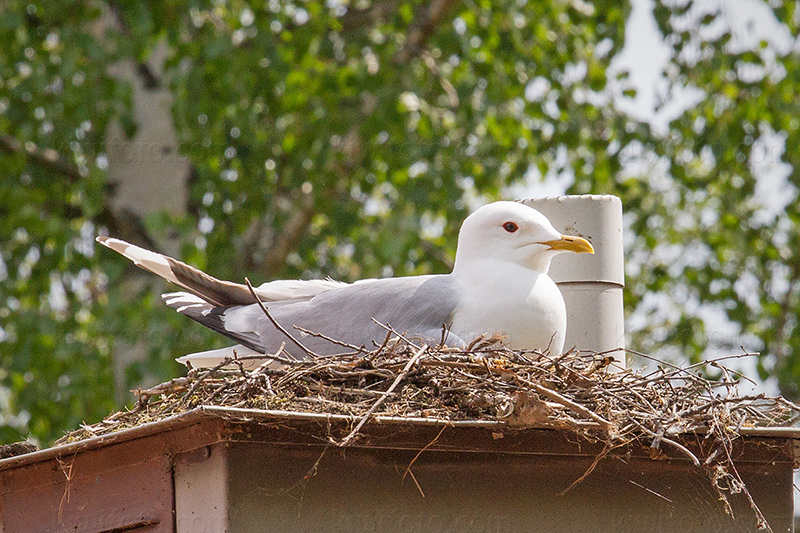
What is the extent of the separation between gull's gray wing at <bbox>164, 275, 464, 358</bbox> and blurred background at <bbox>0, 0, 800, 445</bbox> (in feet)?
9.48

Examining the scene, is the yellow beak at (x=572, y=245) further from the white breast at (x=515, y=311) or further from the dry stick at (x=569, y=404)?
the dry stick at (x=569, y=404)

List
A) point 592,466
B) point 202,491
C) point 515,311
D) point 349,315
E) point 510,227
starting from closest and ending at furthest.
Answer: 1. point 202,491
2. point 592,466
3. point 515,311
4. point 349,315
5. point 510,227

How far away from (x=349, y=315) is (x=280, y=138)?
4228 mm

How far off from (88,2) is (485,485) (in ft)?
18.0

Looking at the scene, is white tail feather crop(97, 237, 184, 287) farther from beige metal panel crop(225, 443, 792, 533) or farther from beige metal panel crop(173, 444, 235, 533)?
beige metal panel crop(225, 443, 792, 533)

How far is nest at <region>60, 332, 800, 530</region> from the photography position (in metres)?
2.54

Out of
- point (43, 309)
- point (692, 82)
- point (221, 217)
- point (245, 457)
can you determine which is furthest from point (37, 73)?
point (245, 457)

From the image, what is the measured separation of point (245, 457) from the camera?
2523 millimetres

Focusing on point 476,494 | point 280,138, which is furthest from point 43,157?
point 476,494

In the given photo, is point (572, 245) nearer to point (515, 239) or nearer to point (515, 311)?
point (515, 239)

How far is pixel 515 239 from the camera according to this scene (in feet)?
11.5

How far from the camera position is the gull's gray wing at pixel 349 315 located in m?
3.31

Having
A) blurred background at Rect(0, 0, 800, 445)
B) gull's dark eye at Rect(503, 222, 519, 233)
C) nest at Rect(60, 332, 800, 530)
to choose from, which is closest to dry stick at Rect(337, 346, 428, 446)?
nest at Rect(60, 332, 800, 530)

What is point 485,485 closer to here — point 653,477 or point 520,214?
point 653,477
